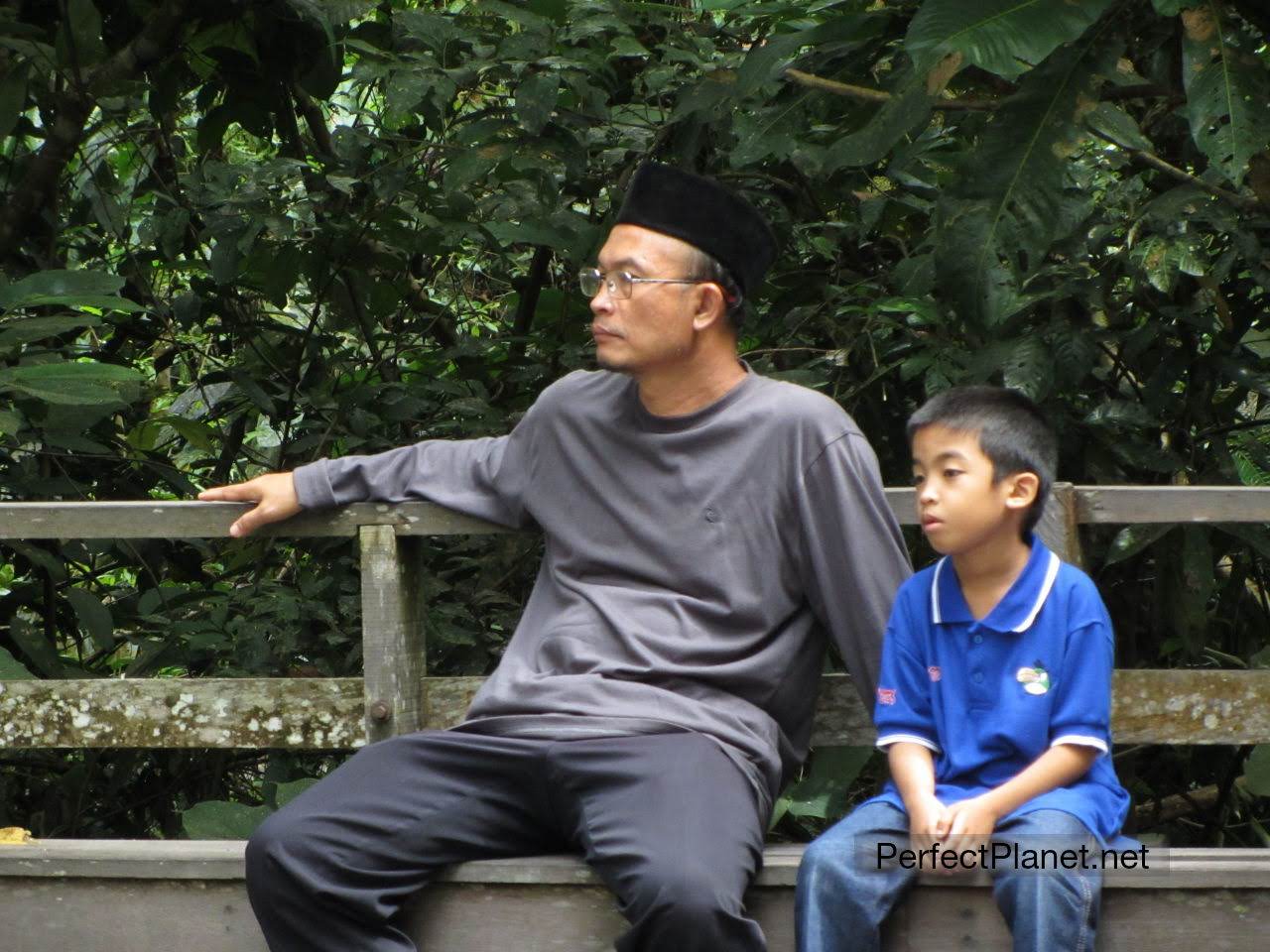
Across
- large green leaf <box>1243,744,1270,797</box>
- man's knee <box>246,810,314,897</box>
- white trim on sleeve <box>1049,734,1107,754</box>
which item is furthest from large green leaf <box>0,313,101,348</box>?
large green leaf <box>1243,744,1270,797</box>

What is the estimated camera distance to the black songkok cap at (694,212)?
2467 millimetres

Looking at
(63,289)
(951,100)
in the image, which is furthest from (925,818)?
(63,289)

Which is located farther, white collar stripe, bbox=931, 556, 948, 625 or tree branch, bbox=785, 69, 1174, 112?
tree branch, bbox=785, 69, 1174, 112

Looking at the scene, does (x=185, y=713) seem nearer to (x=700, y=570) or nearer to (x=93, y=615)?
(x=700, y=570)

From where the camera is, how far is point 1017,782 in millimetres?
1975

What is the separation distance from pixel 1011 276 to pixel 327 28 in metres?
1.80

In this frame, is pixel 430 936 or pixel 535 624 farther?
pixel 535 624

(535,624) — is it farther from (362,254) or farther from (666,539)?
(362,254)

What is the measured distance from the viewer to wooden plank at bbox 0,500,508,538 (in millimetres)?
2566

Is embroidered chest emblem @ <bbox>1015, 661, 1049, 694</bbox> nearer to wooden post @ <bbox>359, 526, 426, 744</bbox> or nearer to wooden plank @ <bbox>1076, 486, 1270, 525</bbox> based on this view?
wooden plank @ <bbox>1076, 486, 1270, 525</bbox>

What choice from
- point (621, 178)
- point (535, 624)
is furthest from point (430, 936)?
point (621, 178)

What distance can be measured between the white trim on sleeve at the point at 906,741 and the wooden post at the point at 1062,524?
0.39 m

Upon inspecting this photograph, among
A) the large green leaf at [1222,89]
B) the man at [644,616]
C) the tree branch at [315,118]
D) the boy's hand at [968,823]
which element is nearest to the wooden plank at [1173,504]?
the man at [644,616]

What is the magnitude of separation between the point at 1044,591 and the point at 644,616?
0.59 metres
